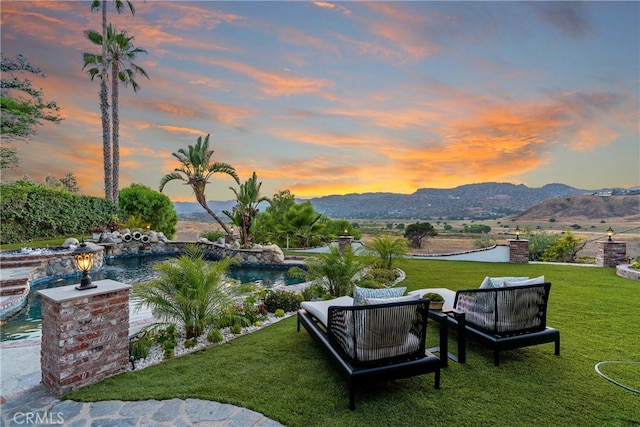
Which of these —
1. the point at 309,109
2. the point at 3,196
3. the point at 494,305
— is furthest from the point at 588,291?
the point at 3,196

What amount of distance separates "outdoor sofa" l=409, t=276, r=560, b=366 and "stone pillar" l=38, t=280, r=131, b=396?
387cm

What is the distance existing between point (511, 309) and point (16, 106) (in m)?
16.7

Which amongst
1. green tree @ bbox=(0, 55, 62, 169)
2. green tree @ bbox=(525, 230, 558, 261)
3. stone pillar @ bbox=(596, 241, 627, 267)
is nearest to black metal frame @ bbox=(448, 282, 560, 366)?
stone pillar @ bbox=(596, 241, 627, 267)

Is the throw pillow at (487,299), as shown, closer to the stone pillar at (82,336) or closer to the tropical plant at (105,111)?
the stone pillar at (82,336)

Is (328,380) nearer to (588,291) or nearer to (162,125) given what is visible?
(588,291)

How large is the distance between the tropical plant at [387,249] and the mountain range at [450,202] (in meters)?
23.4

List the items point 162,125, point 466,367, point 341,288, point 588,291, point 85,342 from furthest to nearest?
point 162,125 → point 588,291 → point 341,288 → point 466,367 → point 85,342

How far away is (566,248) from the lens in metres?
11.9

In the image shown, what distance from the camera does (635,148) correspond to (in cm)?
1227

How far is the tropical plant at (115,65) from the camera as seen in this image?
17594 mm

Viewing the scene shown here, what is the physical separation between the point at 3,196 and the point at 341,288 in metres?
14.2

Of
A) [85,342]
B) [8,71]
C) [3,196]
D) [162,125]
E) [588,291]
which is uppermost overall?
[8,71]

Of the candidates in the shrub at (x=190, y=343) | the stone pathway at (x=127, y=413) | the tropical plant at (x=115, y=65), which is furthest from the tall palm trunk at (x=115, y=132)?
the stone pathway at (x=127, y=413)

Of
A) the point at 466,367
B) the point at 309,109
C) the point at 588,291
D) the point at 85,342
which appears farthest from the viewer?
the point at 309,109
